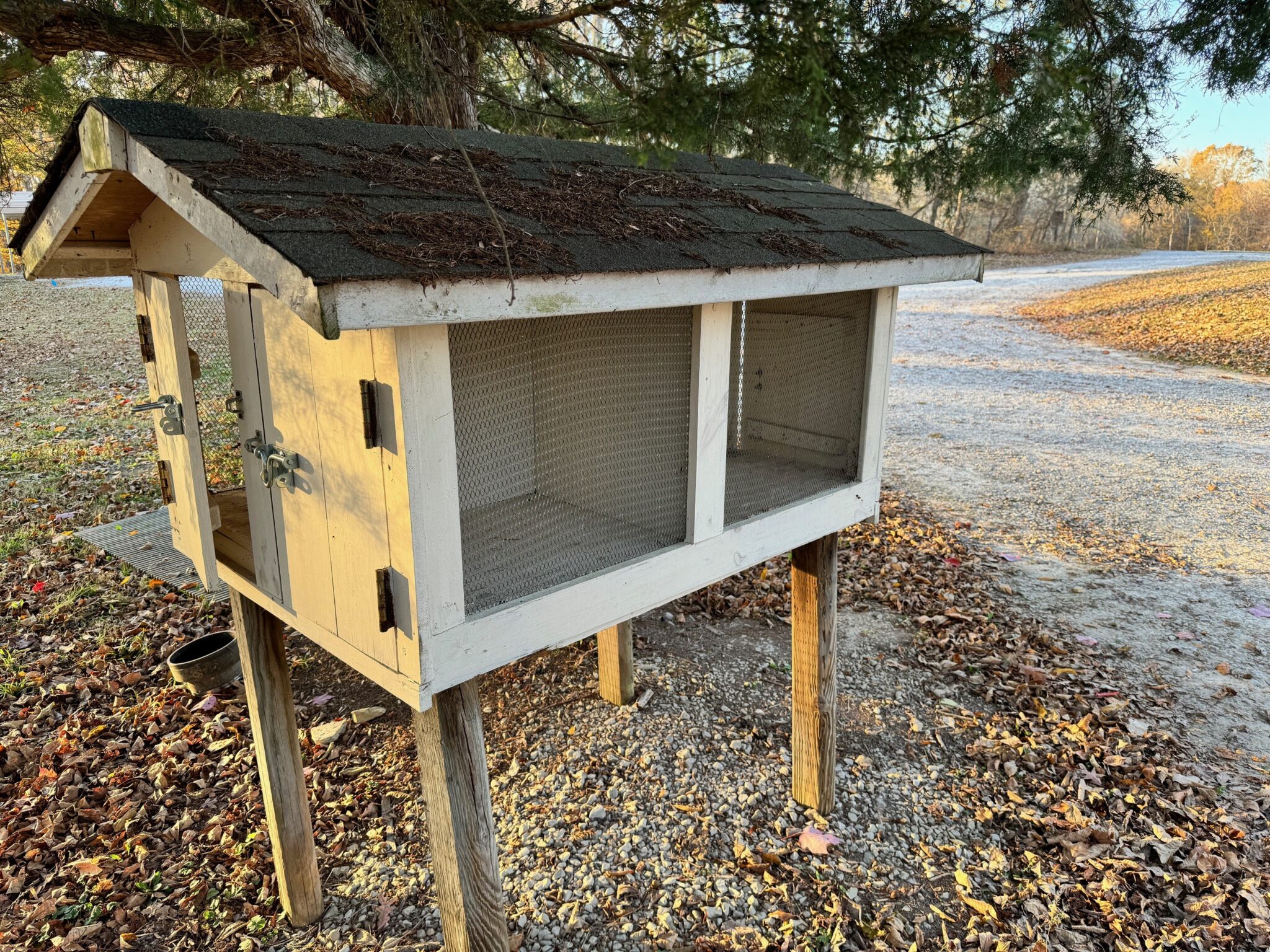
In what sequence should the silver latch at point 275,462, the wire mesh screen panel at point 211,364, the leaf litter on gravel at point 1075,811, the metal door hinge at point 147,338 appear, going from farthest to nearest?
the leaf litter on gravel at point 1075,811
the metal door hinge at point 147,338
the wire mesh screen panel at point 211,364
the silver latch at point 275,462

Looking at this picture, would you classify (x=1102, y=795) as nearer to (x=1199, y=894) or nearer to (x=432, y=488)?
(x=1199, y=894)

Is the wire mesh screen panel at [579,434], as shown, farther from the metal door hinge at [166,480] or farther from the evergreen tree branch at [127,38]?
the evergreen tree branch at [127,38]

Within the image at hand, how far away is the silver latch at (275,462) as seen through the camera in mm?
2189

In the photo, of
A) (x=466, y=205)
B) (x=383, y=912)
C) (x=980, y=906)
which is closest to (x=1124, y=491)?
(x=980, y=906)

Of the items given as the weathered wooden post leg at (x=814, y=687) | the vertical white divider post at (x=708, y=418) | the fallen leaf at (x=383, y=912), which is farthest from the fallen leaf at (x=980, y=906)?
the fallen leaf at (x=383, y=912)

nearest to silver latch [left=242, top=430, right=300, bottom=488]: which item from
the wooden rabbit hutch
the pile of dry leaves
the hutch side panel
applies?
the wooden rabbit hutch

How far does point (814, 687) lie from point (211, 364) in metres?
2.88

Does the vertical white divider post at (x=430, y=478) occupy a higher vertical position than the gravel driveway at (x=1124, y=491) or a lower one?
higher

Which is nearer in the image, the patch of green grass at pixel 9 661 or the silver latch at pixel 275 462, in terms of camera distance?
the silver latch at pixel 275 462

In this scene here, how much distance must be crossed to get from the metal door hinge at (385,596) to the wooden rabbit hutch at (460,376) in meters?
0.01

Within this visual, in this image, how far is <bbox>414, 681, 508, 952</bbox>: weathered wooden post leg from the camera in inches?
90.1

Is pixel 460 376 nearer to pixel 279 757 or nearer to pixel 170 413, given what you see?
pixel 170 413

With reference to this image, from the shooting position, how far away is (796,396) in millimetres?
3352

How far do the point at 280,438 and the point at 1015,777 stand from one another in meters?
3.78
